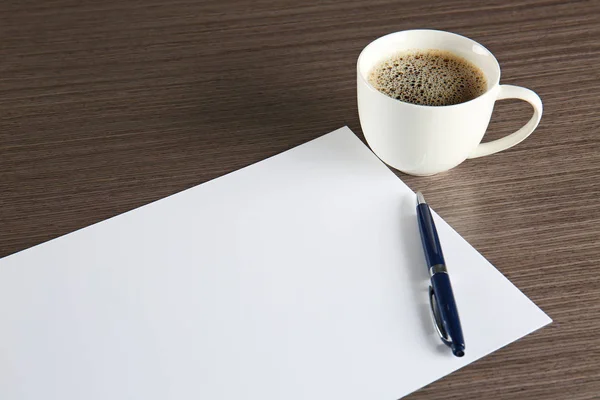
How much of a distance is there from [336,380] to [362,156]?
10.4 inches

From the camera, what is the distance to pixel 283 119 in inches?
30.0

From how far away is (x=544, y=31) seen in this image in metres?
0.87

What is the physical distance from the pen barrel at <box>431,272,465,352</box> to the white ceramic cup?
5.3 inches

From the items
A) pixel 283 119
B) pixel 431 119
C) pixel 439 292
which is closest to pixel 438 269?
pixel 439 292

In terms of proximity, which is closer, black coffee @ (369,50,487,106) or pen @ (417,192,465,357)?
pen @ (417,192,465,357)

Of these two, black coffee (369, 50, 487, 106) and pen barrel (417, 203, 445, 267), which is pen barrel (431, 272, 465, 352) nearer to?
pen barrel (417, 203, 445, 267)

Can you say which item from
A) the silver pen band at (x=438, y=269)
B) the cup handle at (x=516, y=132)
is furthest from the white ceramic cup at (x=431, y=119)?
the silver pen band at (x=438, y=269)

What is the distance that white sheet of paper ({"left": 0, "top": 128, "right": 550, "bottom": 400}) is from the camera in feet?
1.72

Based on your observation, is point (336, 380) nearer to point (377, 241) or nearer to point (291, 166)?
point (377, 241)

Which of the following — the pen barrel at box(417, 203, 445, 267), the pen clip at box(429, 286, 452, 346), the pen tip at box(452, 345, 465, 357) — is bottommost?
the pen tip at box(452, 345, 465, 357)

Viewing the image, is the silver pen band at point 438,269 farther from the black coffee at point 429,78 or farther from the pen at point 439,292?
the black coffee at point 429,78

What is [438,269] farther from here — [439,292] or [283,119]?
[283,119]

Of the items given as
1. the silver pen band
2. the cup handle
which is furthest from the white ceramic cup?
the silver pen band

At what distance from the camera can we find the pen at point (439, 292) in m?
0.53
